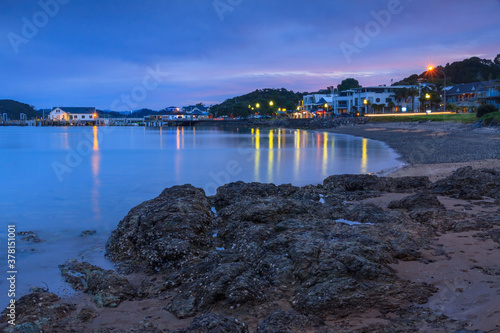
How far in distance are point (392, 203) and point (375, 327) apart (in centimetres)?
624

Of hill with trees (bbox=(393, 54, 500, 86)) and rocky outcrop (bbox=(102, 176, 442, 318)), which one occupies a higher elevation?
hill with trees (bbox=(393, 54, 500, 86))

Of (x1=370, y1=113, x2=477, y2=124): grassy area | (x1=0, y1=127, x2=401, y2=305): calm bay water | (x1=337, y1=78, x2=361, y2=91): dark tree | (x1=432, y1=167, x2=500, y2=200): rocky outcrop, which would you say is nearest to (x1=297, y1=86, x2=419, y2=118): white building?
(x1=370, y1=113, x2=477, y2=124): grassy area

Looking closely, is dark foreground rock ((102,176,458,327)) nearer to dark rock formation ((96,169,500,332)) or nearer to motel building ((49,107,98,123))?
dark rock formation ((96,169,500,332))

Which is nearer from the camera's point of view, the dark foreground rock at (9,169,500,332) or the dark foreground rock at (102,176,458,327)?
the dark foreground rock at (9,169,500,332)

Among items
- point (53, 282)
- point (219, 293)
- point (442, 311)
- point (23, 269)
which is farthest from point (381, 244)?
point (23, 269)

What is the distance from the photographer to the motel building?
17712cm

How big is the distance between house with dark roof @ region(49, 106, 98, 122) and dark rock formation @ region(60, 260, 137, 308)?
18721 centimetres

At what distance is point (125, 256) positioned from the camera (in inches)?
312

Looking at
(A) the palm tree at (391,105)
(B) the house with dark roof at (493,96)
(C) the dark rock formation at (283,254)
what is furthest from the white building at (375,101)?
(C) the dark rock formation at (283,254)

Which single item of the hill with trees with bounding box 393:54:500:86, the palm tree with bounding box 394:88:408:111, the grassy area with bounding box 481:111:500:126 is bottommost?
the grassy area with bounding box 481:111:500:126

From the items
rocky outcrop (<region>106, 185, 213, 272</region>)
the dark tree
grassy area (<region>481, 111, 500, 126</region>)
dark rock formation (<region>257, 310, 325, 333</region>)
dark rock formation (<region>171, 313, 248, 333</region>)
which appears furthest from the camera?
the dark tree

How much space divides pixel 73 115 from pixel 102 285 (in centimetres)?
19078

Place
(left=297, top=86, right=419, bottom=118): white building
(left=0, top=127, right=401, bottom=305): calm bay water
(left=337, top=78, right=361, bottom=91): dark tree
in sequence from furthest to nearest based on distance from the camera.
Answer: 1. (left=337, top=78, right=361, bottom=91): dark tree
2. (left=297, top=86, right=419, bottom=118): white building
3. (left=0, top=127, right=401, bottom=305): calm bay water

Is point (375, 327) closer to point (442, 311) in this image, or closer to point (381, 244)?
point (442, 311)
